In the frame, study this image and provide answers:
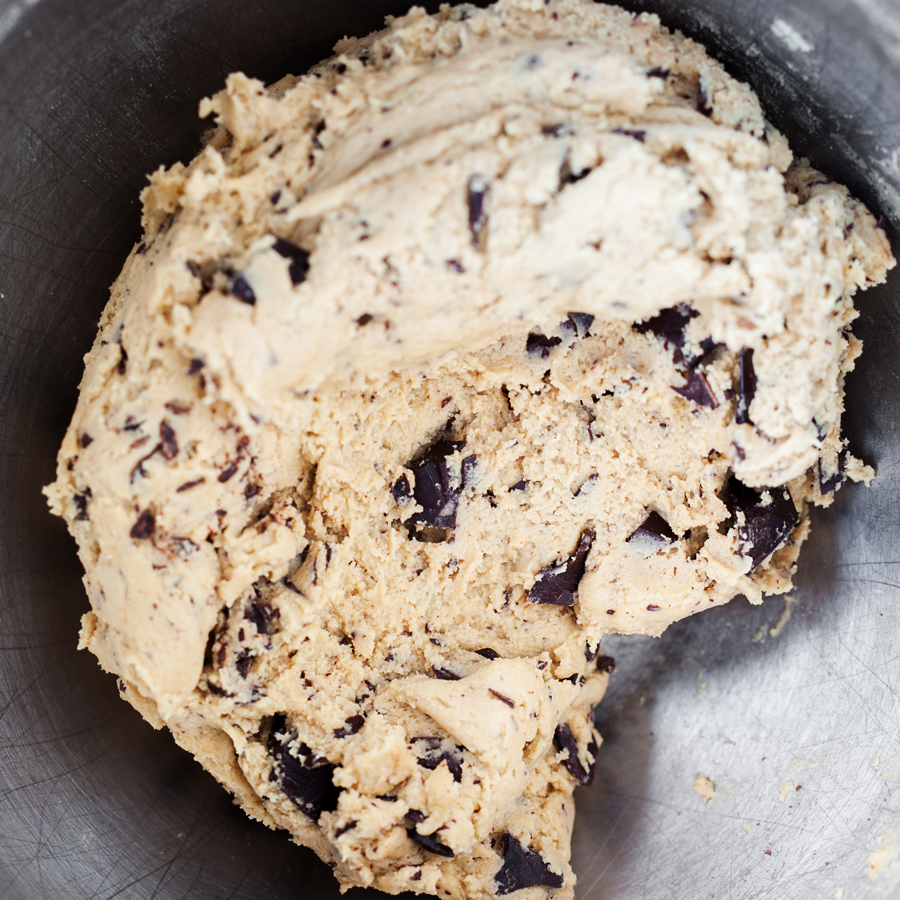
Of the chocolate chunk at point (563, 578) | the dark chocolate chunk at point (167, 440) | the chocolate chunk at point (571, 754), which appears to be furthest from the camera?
the chocolate chunk at point (571, 754)

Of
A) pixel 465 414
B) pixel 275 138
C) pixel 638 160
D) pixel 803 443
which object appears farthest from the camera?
pixel 465 414

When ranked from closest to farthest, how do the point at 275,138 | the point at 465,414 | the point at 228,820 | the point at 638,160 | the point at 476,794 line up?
1. the point at 638,160
2. the point at 275,138
3. the point at 476,794
4. the point at 465,414
5. the point at 228,820

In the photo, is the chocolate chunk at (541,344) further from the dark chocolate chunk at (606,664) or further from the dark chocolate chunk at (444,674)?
the dark chocolate chunk at (606,664)

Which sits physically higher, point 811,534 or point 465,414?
point 465,414

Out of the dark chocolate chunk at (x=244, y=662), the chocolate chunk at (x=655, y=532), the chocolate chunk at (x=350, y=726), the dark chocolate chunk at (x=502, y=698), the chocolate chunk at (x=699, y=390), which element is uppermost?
the chocolate chunk at (x=699, y=390)

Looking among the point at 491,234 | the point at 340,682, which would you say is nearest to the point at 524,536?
the point at 340,682

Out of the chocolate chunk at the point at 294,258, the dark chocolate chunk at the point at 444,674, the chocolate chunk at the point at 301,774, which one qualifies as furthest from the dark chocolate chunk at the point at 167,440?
the dark chocolate chunk at the point at 444,674

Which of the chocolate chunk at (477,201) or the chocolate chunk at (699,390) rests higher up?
the chocolate chunk at (477,201)

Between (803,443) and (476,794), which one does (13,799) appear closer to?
(476,794)
